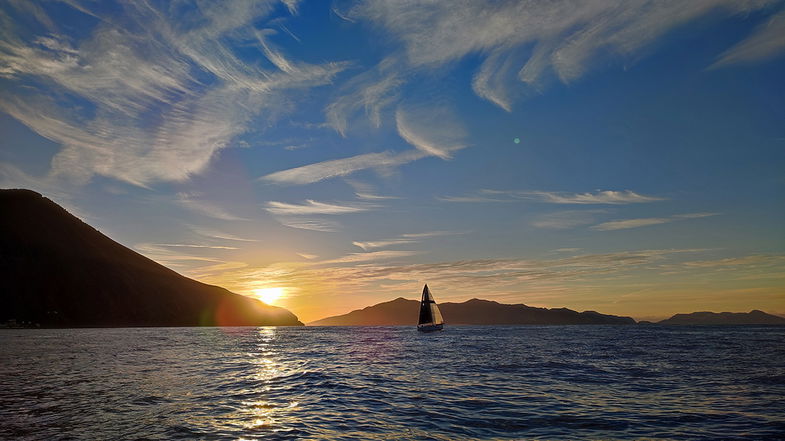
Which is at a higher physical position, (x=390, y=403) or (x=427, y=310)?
(x=427, y=310)

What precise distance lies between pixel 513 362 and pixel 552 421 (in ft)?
89.1

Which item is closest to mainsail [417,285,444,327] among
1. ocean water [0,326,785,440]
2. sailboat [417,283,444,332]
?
sailboat [417,283,444,332]

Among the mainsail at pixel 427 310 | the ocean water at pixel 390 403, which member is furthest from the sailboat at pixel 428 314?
the ocean water at pixel 390 403

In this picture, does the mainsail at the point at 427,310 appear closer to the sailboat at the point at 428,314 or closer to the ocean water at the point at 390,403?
the sailboat at the point at 428,314

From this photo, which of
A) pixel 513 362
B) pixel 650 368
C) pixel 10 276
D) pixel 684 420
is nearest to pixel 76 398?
pixel 684 420

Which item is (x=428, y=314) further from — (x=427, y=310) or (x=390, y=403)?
(x=390, y=403)

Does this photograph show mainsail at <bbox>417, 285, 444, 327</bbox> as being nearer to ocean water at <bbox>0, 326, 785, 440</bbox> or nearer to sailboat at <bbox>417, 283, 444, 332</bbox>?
sailboat at <bbox>417, 283, 444, 332</bbox>

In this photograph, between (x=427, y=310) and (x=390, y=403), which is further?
(x=427, y=310)

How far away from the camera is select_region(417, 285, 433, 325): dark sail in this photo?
131 metres

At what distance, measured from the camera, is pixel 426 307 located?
134 meters

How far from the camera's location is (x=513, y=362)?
4416 cm

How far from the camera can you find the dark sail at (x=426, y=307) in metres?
131

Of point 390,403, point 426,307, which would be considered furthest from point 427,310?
point 390,403

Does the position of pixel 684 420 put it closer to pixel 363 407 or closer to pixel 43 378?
pixel 363 407
